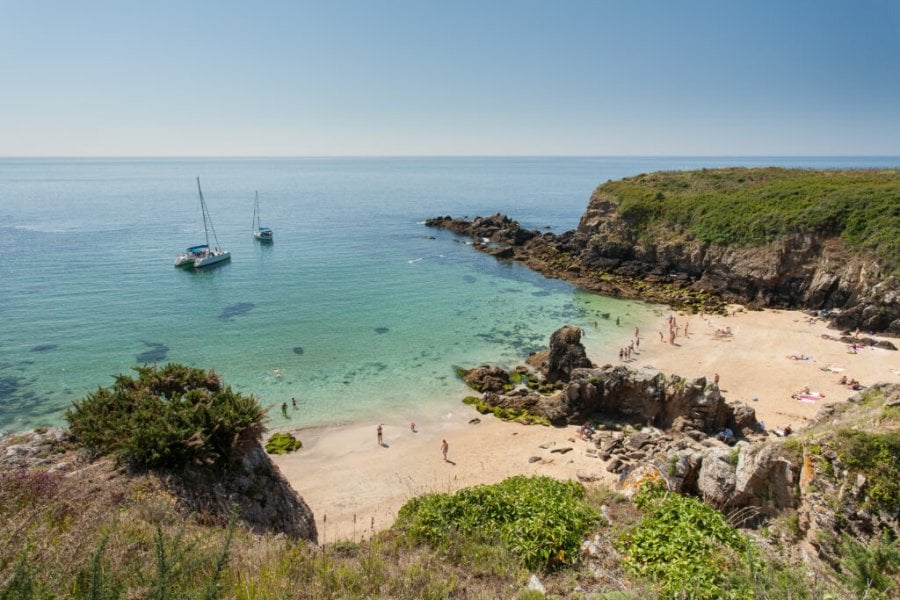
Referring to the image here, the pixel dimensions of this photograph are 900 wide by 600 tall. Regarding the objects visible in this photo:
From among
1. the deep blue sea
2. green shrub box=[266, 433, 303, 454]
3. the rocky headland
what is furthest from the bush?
the rocky headland

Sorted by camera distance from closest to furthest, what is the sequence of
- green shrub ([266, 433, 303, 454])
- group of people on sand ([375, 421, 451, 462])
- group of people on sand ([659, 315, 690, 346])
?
group of people on sand ([375, 421, 451, 462]), green shrub ([266, 433, 303, 454]), group of people on sand ([659, 315, 690, 346])

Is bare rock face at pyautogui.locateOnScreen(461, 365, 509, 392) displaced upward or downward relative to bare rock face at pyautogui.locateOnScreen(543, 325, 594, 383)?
downward

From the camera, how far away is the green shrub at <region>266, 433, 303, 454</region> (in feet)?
78.6

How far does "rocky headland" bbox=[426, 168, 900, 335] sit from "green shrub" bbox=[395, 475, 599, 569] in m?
37.8

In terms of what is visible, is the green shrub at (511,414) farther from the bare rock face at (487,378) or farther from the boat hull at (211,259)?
the boat hull at (211,259)

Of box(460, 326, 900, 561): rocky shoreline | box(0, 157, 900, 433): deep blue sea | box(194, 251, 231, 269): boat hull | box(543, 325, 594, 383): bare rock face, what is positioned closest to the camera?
box(460, 326, 900, 561): rocky shoreline

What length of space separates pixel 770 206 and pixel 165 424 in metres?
56.9

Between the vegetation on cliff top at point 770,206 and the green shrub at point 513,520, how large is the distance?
4123 centimetres

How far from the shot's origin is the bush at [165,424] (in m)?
11.1

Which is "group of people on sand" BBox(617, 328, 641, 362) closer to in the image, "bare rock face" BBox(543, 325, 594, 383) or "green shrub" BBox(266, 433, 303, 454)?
"bare rock face" BBox(543, 325, 594, 383)

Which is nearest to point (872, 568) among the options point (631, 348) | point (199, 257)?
point (631, 348)

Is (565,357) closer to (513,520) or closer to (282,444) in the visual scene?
(282,444)

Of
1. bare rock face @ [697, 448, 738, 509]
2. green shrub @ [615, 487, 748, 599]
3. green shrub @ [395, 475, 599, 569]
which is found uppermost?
green shrub @ [615, 487, 748, 599]

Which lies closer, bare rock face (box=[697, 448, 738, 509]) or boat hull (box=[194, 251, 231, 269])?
bare rock face (box=[697, 448, 738, 509])
